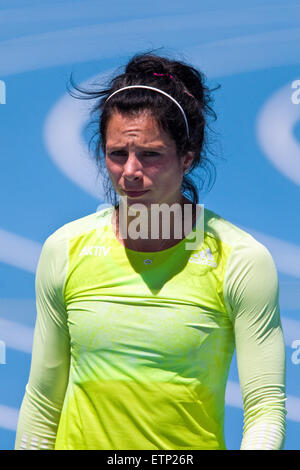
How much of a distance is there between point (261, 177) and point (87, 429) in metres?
2.35

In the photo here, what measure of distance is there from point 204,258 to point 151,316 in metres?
0.18

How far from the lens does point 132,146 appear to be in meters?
1.79

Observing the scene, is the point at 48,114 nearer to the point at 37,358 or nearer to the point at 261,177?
the point at 261,177

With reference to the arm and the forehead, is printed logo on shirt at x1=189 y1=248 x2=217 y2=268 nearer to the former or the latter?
the arm

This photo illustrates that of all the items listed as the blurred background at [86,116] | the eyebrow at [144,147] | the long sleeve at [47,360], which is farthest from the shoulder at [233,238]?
the blurred background at [86,116]

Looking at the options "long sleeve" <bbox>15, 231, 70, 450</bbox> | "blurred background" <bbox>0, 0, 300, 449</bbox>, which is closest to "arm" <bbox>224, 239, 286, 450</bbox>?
"long sleeve" <bbox>15, 231, 70, 450</bbox>

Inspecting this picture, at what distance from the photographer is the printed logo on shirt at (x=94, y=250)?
6.20 ft

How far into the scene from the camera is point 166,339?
1783 mm

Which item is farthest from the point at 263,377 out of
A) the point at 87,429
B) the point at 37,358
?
the point at 37,358

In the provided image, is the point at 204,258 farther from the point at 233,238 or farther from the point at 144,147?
the point at 144,147

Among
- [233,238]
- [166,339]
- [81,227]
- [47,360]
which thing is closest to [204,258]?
[233,238]

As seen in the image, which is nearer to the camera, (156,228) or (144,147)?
(144,147)

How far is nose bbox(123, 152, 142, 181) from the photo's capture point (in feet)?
5.83

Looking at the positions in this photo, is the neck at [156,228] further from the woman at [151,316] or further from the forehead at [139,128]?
the forehead at [139,128]
